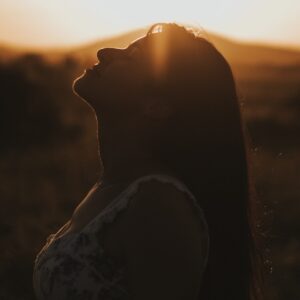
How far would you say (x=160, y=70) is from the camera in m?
2.66

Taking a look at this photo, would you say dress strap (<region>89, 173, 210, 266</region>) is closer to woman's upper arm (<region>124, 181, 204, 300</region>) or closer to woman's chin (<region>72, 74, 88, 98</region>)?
woman's upper arm (<region>124, 181, 204, 300</region>)

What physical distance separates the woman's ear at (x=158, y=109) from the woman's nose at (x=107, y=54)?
0.23 metres

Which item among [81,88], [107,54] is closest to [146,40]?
[107,54]

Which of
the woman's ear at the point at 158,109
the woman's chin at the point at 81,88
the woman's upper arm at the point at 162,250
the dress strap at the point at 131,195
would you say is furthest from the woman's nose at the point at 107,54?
the woman's upper arm at the point at 162,250

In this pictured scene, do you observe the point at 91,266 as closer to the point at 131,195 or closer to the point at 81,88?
the point at 131,195

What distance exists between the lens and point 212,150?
2.65 meters

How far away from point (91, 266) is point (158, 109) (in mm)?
530

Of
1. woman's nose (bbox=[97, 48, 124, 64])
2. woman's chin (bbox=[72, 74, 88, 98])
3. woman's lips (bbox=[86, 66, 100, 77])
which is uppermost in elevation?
woman's nose (bbox=[97, 48, 124, 64])

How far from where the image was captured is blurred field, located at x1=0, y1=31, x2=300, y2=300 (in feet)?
23.3

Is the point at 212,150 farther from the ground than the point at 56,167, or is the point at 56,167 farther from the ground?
the point at 212,150

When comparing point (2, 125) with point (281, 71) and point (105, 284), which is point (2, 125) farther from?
point (281, 71)

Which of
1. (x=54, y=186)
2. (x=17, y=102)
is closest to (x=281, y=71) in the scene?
(x=17, y=102)

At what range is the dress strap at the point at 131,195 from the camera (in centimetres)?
247

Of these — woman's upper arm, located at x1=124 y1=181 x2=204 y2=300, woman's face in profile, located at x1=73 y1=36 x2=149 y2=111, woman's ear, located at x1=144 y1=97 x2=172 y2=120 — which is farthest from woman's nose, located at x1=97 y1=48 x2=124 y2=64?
woman's upper arm, located at x1=124 y1=181 x2=204 y2=300
